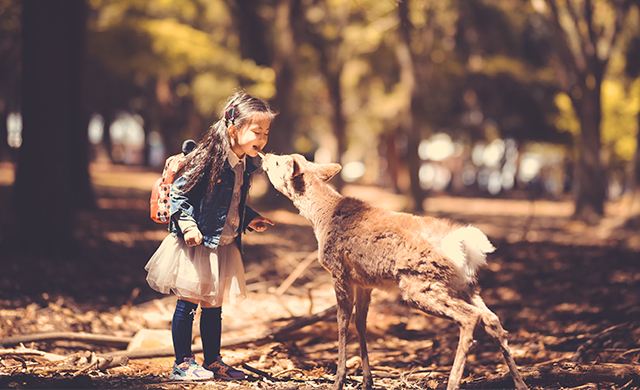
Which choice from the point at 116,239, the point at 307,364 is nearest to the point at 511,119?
the point at 116,239

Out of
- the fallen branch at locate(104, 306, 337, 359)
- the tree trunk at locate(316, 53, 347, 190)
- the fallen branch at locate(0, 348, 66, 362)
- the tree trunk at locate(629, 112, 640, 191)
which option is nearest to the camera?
the fallen branch at locate(0, 348, 66, 362)

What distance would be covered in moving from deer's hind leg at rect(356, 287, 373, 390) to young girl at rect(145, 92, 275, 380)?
82 centimetres

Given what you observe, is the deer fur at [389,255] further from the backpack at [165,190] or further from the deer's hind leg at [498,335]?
the backpack at [165,190]

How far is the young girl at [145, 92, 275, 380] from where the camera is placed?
15.4ft

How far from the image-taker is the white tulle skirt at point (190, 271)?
185 inches

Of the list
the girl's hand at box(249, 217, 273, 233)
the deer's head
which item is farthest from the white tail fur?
the girl's hand at box(249, 217, 273, 233)

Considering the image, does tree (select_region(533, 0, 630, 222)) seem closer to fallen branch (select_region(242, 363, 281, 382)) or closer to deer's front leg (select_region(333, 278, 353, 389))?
fallen branch (select_region(242, 363, 281, 382))

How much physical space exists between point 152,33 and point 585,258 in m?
11.5

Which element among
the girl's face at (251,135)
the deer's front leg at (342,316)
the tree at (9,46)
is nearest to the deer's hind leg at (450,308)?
the deer's front leg at (342,316)

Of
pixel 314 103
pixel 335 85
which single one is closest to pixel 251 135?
pixel 335 85

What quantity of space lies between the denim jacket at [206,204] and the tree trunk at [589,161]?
53.9 feet

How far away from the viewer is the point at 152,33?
59.5 feet

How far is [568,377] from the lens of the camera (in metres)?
4.75

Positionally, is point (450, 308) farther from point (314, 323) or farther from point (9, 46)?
point (9, 46)
